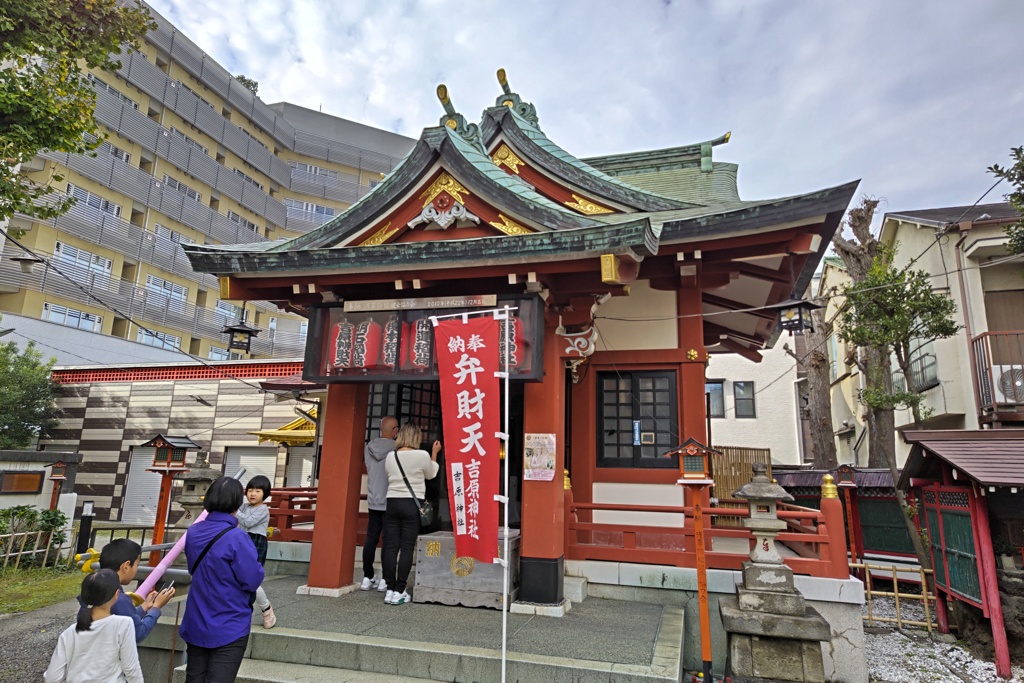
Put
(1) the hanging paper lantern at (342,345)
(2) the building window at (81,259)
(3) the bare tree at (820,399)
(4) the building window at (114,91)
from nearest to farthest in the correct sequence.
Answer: (1) the hanging paper lantern at (342,345)
(3) the bare tree at (820,399)
(2) the building window at (81,259)
(4) the building window at (114,91)

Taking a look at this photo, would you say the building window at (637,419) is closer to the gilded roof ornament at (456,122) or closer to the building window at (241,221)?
the gilded roof ornament at (456,122)

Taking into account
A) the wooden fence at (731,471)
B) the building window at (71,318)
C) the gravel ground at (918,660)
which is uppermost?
the building window at (71,318)

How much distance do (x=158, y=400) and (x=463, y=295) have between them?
19.7 metres

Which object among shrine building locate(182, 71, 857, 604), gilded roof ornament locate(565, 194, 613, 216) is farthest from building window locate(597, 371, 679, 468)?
gilded roof ornament locate(565, 194, 613, 216)

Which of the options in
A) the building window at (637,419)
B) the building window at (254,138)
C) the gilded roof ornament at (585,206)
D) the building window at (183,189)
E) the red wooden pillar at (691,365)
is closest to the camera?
the red wooden pillar at (691,365)

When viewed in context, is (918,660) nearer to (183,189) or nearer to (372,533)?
(372,533)

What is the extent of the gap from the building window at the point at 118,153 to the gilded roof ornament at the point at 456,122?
97.7 feet

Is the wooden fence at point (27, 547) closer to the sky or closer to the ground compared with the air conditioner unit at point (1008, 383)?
closer to the ground

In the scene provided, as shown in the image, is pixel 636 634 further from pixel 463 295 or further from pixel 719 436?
pixel 719 436

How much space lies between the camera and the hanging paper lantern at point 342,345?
25.9 feet

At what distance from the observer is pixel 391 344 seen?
25.4 feet

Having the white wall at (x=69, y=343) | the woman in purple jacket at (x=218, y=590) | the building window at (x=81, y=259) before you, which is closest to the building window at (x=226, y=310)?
the building window at (x=81, y=259)

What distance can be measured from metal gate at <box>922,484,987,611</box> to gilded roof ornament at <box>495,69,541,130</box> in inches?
360

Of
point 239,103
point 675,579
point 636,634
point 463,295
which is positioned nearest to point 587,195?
point 463,295
